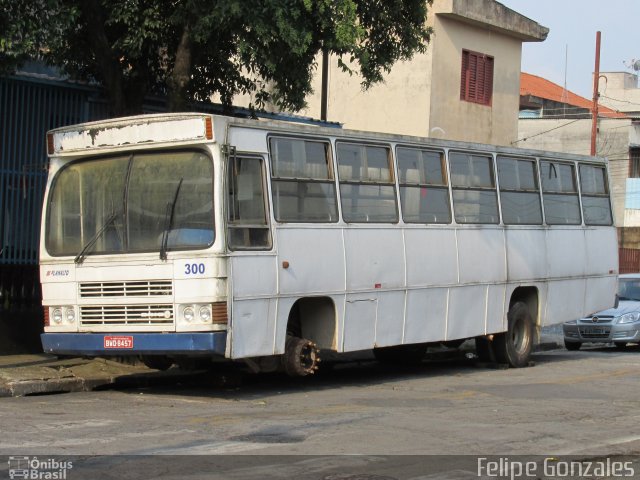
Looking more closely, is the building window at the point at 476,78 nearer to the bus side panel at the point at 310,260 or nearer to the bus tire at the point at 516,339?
the bus tire at the point at 516,339

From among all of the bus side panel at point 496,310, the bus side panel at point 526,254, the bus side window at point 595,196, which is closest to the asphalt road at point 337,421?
the bus side panel at point 496,310

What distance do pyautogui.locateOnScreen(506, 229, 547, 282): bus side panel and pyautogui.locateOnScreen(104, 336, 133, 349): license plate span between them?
261 inches

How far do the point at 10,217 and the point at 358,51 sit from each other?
5.51 metres

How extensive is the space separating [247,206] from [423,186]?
3597 mm

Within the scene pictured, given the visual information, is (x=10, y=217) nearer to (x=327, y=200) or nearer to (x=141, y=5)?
(x=141, y=5)

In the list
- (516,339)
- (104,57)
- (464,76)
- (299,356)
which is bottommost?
(516,339)

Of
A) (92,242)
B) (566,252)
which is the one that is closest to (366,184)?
(92,242)

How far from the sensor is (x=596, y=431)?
34.1 ft

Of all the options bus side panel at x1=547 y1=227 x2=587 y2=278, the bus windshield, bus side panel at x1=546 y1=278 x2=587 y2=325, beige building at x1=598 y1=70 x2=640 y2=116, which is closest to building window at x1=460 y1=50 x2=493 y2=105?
bus side panel at x1=547 y1=227 x2=587 y2=278

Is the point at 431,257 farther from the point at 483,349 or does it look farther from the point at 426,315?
the point at 483,349

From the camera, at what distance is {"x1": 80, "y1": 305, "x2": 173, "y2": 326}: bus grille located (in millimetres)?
11820

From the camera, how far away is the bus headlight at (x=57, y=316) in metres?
12.6

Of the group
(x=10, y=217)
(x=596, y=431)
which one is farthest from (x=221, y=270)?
(x=10, y=217)

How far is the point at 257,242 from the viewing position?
12.2 metres
